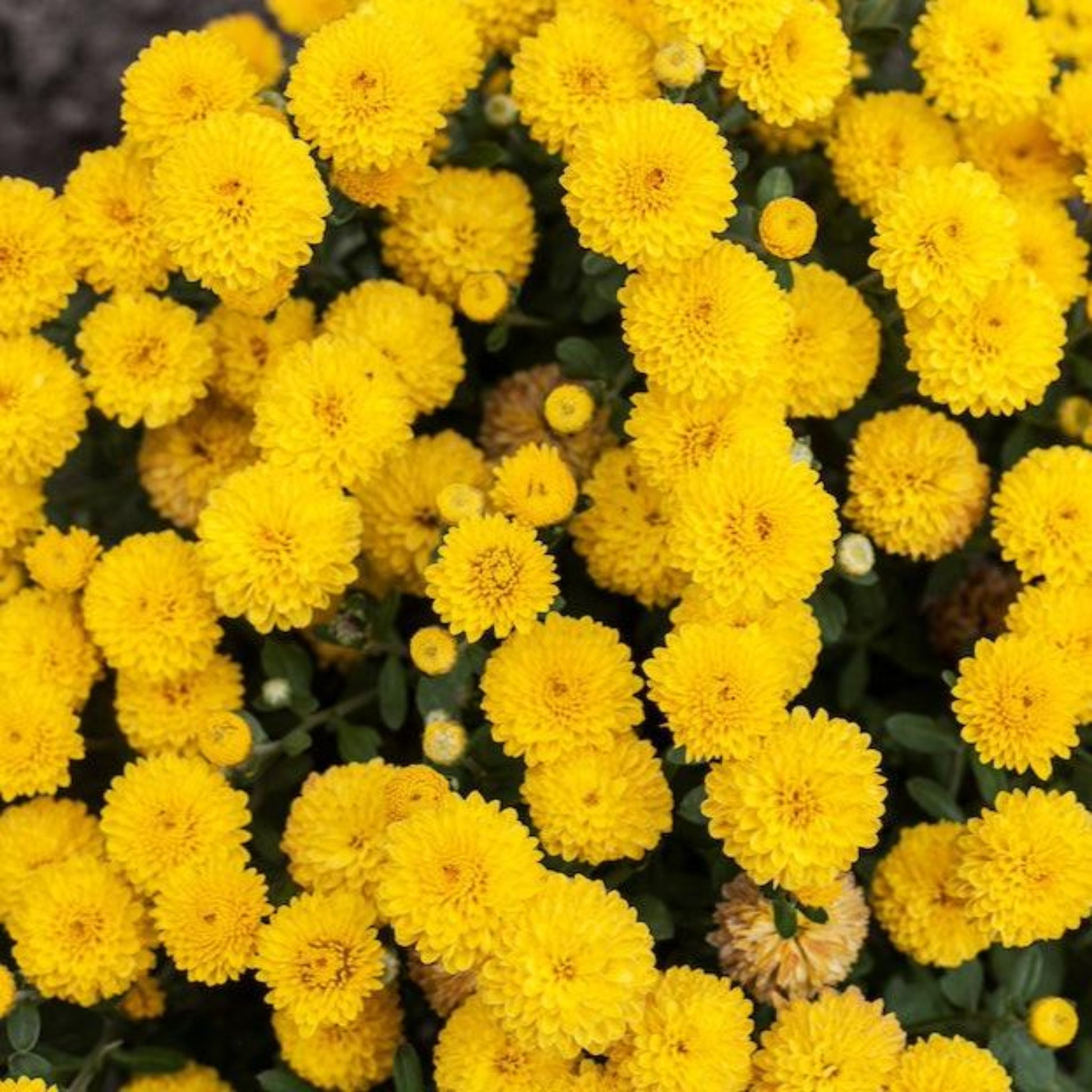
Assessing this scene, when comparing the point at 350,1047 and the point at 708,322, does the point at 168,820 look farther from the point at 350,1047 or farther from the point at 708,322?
the point at 708,322

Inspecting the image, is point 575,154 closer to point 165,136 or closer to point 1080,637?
point 165,136

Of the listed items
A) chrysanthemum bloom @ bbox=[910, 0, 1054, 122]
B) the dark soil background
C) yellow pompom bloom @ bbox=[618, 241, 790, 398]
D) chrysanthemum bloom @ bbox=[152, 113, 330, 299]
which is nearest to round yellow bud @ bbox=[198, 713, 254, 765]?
chrysanthemum bloom @ bbox=[152, 113, 330, 299]

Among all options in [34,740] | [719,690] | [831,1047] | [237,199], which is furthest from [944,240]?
[34,740]

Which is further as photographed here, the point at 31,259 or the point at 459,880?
the point at 31,259

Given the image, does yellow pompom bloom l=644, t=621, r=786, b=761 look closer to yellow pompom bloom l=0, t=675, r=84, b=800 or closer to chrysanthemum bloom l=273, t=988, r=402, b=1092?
chrysanthemum bloom l=273, t=988, r=402, b=1092

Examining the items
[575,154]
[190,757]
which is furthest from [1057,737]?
[190,757]
